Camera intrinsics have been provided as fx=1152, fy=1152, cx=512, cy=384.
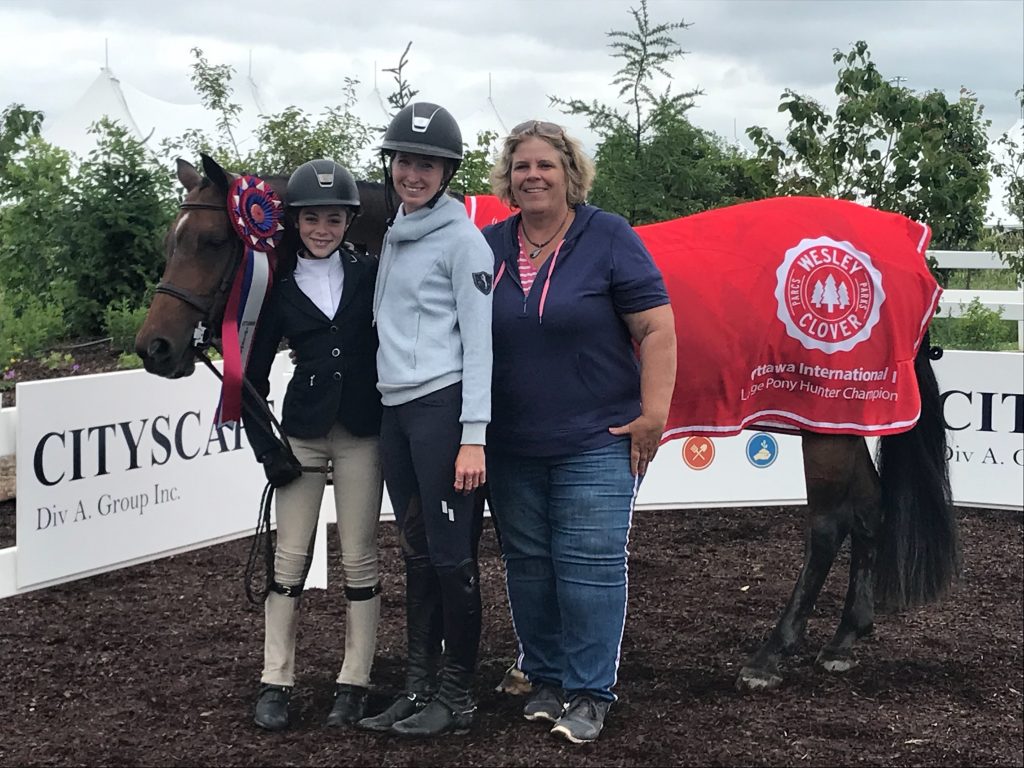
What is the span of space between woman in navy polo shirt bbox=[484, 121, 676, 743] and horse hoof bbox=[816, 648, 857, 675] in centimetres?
133

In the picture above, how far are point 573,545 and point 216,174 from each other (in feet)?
4.99

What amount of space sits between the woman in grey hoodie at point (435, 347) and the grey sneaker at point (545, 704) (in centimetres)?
46

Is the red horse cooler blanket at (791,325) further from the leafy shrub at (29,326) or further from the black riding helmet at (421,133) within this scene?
the leafy shrub at (29,326)

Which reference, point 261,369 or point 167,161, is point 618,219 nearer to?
point 261,369

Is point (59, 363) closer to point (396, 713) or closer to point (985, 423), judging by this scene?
point (396, 713)

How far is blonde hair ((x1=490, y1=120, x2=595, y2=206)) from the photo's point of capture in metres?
3.35

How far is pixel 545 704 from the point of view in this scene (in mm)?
3664

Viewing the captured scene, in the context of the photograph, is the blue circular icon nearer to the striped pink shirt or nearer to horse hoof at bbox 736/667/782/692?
horse hoof at bbox 736/667/782/692

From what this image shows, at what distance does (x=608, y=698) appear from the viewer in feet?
11.7

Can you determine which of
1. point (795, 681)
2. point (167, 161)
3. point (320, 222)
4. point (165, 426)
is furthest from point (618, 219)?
point (167, 161)

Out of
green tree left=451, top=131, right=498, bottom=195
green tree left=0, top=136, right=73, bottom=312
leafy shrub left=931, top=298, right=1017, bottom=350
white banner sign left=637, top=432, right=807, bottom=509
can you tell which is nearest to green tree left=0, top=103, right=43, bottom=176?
green tree left=0, top=136, right=73, bottom=312

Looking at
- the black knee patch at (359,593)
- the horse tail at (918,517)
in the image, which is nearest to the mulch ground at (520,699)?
the horse tail at (918,517)

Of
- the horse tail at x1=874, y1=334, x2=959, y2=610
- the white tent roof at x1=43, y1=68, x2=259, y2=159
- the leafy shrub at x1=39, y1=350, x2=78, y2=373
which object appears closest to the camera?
the horse tail at x1=874, y1=334, x2=959, y2=610

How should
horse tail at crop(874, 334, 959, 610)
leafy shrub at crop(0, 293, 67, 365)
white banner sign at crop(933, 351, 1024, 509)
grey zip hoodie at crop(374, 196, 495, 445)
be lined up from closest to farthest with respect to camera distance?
grey zip hoodie at crop(374, 196, 495, 445) < horse tail at crop(874, 334, 959, 610) < white banner sign at crop(933, 351, 1024, 509) < leafy shrub at crop(0, 293, 67, 365)
